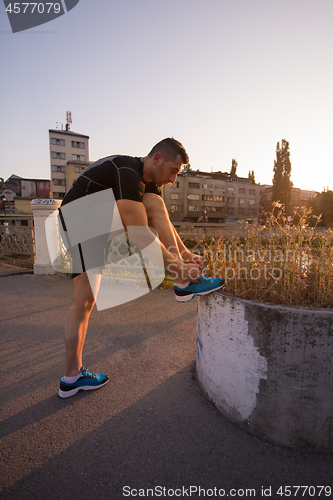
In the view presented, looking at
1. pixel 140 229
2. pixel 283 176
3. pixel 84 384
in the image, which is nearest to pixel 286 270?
pixel 140 229

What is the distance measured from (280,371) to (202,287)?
0.72 m

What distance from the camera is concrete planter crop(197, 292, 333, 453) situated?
1597 millimetres

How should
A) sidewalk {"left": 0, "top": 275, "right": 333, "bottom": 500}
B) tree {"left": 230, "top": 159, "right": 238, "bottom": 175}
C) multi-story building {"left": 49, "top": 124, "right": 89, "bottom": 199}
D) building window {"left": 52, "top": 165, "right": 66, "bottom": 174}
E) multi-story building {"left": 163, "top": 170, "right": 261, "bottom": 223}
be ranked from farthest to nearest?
tree {"left": 230, "top": 159, "right": 238, "bottom": 175} → multi-story building {"left": 163, "top": 170, "right": 261, "bottom": 223} → building window {"left": 52, "top": 165, "right": 66, "bottom": 174} → multi-story building {"left": 49, "top": 124, "right": 89, "bottom": 199} → sidewalk {"left": 0, "top": 275, "right": 333, "bottom": 500}

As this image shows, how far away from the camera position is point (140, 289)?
5.30 m

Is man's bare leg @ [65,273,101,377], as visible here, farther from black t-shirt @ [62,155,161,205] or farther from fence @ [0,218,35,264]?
fence @ [0,218,35,264]

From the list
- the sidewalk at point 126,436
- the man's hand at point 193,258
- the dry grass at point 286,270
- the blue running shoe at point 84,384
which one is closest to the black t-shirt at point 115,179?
the man's hand at point 193,258

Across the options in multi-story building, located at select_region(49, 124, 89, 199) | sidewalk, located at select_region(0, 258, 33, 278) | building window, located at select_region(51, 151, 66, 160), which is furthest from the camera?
building window, located at select_region(51, 151, 66, 160)

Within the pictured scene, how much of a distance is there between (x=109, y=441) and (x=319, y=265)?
2039mm

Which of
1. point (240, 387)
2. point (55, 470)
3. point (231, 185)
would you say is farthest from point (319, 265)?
point (231, 185)

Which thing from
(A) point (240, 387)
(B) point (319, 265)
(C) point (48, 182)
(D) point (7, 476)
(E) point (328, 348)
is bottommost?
(D) point (7, 476)

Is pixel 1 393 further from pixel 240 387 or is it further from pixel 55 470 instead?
pixel 240 387

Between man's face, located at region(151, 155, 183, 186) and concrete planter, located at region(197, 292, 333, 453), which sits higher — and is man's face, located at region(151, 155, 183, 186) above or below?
above

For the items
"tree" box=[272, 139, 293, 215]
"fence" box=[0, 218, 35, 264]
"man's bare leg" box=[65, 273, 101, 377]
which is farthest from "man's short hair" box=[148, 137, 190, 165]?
"tree" box=[272, 139, 293, 215]

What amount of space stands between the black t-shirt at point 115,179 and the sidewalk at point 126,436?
1.58 metres
